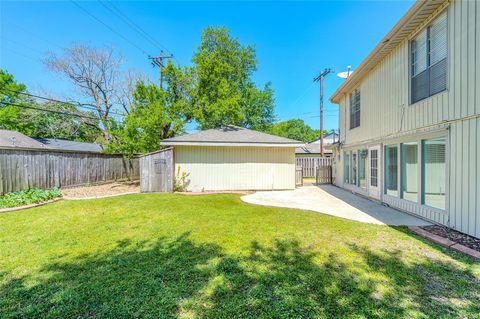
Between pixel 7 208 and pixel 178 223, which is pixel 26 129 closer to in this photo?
pixel 7 208

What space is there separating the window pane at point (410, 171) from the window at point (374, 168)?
60.9 inches

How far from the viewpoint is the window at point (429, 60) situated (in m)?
4.84

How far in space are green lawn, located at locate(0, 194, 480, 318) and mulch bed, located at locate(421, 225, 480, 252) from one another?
63 cm

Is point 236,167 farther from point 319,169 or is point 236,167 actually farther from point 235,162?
point 319,169

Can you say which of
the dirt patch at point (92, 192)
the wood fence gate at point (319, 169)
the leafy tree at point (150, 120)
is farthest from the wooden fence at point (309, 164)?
the dirt patch at point (92, 192)

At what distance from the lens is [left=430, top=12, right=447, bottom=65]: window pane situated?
4777 millimetres

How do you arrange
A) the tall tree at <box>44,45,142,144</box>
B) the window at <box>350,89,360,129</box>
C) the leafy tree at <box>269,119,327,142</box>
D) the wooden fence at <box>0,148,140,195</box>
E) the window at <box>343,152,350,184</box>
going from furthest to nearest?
the leafy tree at <box>269,119,327,142</box> → the tall tree at <box>44,45,142,144</box> → the window at <box>343,152,350,184</box> → the window at <box>350,89,360,129</box> → the wooden fence at <box>0,148,140,195</box>

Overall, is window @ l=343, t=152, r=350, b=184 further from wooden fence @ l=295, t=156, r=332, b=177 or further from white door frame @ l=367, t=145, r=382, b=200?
wooden fence @ l=295, t=156, r=332, b=177

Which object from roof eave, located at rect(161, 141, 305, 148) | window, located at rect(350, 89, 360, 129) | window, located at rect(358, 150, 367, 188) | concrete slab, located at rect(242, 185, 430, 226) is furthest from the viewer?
roof eave, located at rect(161, 141, 305, 148)

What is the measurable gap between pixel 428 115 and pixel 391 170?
228 centimetres

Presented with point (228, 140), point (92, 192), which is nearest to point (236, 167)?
point (228, 140)

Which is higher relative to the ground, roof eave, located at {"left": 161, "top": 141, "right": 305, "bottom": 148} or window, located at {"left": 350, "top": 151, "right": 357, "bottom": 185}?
roof eave, located at {"left": 161, "top": 141, "right": 305, "bottom": 148}

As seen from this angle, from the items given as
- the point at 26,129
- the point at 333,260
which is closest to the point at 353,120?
the point at 333,260

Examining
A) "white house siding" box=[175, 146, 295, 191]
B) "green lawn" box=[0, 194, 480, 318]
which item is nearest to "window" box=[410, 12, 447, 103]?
"green lawn" box=[0, 194, 480, 318]
